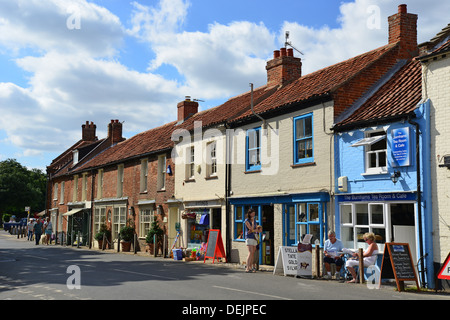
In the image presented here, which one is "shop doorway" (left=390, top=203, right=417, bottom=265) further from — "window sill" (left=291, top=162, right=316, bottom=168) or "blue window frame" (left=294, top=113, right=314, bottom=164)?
"blue window frame" (left=294, top=113, right=314, bottom=164)

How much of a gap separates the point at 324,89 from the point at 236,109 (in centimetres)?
700

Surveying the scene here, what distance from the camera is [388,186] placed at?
14.4 meters

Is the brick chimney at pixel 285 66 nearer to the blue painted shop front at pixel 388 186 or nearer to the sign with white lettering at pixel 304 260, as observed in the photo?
the blue painted shop front at pixel 388 186

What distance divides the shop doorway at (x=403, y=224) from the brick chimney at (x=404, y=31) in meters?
6.68

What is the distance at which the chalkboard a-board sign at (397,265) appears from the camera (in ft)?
40.3

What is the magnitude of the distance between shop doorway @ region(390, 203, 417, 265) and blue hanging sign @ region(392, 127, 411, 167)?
1.24m

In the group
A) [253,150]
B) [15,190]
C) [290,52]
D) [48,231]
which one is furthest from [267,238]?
[15,190]

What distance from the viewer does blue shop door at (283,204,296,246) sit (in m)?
18.1

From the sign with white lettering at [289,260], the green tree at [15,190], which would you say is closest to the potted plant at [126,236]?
the sign with white lettering at [289,260]

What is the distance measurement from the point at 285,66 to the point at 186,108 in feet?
29.7

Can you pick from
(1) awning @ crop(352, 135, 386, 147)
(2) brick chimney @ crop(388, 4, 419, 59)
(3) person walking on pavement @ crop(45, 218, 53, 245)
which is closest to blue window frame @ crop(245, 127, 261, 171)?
(1) awning @ crop(352, 135, 386, 147)

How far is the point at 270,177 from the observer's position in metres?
19.2

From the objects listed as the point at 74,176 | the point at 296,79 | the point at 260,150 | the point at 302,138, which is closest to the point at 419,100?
the point at 302,138

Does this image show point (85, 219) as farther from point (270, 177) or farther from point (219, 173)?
point (270, 177)
